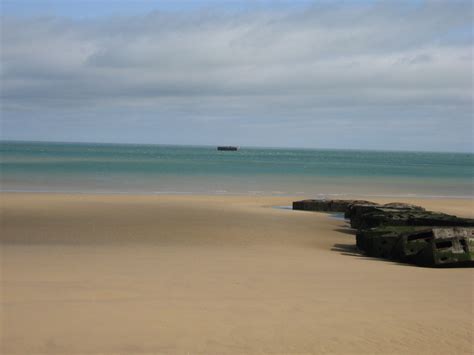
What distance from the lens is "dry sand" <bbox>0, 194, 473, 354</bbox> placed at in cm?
641

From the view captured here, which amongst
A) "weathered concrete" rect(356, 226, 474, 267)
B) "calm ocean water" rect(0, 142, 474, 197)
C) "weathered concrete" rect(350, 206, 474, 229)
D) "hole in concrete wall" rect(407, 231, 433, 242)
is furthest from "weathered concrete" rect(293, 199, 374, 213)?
"hole in concrete wall" rect(407, 231, 433, 242)

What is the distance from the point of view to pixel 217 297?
322 inches

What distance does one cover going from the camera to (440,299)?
845 centimetres

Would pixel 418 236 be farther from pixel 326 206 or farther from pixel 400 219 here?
pixel 326 206

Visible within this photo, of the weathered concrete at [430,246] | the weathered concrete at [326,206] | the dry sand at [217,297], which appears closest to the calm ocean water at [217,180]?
the weathered concrete at [326,206]

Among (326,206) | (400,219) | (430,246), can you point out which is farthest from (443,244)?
(326,206)

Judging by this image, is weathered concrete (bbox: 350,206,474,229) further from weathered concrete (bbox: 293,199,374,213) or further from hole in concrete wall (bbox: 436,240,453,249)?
weathered concrete (bbox: 293,199,374,213)

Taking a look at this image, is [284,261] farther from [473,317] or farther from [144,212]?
[144,212]

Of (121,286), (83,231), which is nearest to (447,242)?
(121,286)

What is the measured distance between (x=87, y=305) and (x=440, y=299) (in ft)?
16.2

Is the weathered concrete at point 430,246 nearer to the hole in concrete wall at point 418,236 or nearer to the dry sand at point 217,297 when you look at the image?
the hole in concrete wall at point 418,236

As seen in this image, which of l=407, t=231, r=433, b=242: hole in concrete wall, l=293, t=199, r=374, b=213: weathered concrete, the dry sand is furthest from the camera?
→ l=293, t=199, r=374, b=213: weathered concrete

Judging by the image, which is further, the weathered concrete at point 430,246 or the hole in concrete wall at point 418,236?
the hole in concrete wall at point 418,236

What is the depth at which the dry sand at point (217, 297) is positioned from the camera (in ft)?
21.0
